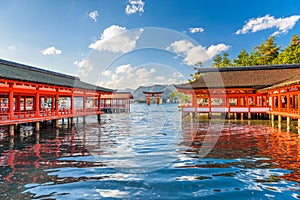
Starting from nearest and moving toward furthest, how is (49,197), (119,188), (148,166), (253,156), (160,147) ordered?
(49,197) < (119,188) < (148,166) < (253,156) < (160,147)

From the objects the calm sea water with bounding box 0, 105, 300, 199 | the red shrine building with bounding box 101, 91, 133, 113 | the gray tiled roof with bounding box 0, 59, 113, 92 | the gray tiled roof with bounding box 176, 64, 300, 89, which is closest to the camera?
the calm sea water with bounding box 0, 105, 300, 199

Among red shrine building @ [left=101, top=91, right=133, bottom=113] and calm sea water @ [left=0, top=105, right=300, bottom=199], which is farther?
red shrine building @ [left=101, top=91, right=133, bottom=113]

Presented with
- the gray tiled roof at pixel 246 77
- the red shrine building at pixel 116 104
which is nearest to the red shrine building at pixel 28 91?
the gray tiled roof at pixel 246 77

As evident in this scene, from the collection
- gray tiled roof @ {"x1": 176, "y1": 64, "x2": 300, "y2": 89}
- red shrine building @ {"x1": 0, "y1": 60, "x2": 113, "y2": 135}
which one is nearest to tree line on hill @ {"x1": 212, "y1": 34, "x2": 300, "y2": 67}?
gray tiled roof @ {"x1": 176, "y1": 64, "x2": 300, "y2": 89}

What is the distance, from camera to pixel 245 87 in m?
28.3

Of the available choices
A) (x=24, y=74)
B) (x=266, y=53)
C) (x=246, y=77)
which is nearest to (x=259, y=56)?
(x=266, y=53)

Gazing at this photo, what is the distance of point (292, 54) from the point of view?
4962 centimetres

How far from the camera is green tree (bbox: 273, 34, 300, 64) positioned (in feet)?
159

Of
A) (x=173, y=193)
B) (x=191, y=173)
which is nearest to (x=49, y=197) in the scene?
(x=173, y=193)

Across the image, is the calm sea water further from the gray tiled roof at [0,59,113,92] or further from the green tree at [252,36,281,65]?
the green tree at [252,36,281,65]

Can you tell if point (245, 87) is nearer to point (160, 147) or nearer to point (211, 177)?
point (160, 147)

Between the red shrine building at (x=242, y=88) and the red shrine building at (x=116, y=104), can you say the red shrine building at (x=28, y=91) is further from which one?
the red shrine building at (x=116, y=104)

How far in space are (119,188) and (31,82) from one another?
13033 mm

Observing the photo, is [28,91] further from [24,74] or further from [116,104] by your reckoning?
[116,104]
